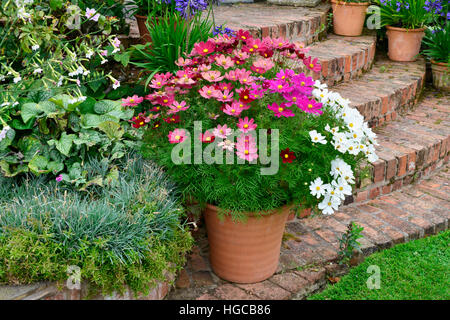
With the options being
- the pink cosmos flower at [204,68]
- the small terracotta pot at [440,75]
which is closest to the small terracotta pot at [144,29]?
the pink cosmos flower at [204,68]

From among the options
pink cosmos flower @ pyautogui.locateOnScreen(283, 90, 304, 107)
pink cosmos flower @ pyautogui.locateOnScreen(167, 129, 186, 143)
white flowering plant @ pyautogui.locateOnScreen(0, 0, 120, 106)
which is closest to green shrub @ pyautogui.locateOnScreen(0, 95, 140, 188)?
white flowering plant @ pyautogui.locateOnScreen(0, 0, 120, 106)

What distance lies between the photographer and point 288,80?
237cm

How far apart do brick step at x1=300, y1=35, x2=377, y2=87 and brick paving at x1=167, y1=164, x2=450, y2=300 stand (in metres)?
1.13

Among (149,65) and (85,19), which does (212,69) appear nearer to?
(149,65)

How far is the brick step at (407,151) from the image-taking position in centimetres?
346

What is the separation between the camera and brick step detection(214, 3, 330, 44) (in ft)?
13.6

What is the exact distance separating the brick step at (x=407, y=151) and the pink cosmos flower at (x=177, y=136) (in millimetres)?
1546

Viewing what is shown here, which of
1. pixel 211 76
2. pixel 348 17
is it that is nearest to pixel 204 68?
pixel 211 76

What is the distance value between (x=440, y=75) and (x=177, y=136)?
3.70m

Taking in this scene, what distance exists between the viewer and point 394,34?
16.3 ft

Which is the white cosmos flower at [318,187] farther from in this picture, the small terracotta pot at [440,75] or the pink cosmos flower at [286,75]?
the small terracotta pot at [440,75]

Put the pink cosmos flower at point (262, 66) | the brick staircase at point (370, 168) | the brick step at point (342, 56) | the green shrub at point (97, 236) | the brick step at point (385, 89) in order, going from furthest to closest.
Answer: the brick step at point (342, 56), the brick step at point (385, 89), the brick staircase at point (370, 168), the pink cosmos flower at point (262, 66), the green shrub at point (97, 236)

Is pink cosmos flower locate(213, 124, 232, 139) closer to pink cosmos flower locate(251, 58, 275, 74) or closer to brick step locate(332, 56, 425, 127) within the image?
pink cosmos flower locate(251, 58, 275, 74)
